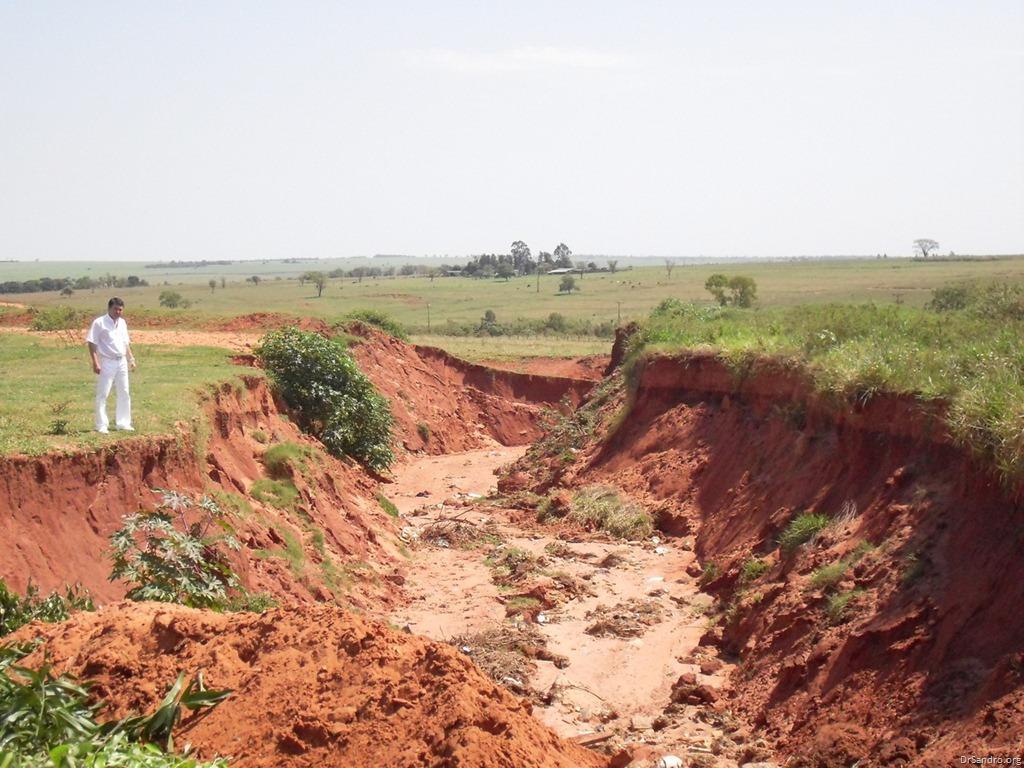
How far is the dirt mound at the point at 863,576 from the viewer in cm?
852

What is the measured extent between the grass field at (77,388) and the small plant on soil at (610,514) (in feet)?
20.7

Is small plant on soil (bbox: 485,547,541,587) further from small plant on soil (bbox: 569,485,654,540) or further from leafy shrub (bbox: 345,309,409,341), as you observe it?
leafy shrub (bbox: 345,309,409,341)

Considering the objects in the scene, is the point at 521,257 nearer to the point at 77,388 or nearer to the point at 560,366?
the point at 560,366

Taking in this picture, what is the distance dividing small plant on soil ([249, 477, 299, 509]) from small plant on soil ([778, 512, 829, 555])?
673cm

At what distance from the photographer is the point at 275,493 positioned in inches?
614

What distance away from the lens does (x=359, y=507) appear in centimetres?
1867

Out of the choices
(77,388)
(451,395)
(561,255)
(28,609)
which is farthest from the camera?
(561,255)

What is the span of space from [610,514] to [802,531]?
572 cm

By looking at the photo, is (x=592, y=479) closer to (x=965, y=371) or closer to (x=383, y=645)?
(x=965, y=371)

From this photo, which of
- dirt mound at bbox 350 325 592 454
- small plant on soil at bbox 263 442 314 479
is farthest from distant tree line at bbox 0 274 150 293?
small plant on soil at bbox 263 442 314 479

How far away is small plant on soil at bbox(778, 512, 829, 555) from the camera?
1266 centimetres

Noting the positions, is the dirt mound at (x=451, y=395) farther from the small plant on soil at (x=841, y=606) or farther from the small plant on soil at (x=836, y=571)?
the small plant on soil at (x=841, y=606)

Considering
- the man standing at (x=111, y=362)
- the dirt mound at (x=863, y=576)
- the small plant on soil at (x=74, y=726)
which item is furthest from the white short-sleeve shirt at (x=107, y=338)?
the dirt mound at (x=863, y=576)

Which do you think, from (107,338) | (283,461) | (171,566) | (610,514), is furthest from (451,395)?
(171,566)
